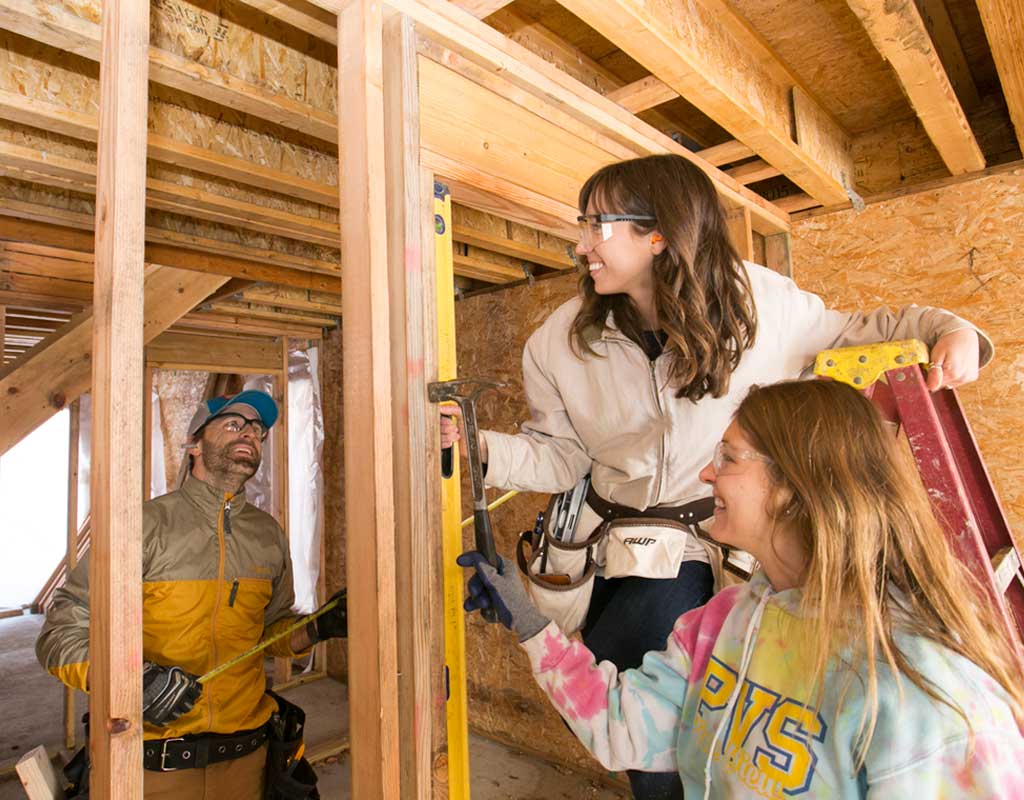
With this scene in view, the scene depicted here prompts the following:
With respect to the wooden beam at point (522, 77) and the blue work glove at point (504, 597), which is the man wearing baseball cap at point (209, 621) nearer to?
the blue work glove at point (504, 597)

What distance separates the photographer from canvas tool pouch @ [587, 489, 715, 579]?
1.35m

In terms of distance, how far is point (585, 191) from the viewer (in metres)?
1.42

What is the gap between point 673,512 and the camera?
1412 mm

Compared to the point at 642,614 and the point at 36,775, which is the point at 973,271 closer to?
the point at 642,614

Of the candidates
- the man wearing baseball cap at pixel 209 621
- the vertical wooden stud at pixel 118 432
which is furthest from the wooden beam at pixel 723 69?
the man wearing baseball cap at pixel 209 621

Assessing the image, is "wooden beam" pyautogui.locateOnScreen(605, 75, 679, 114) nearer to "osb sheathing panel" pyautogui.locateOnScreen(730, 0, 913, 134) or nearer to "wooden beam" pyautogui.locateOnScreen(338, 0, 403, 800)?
"osb sheathing panel" pyautogui.locateOnScreen(730, 0, 913, 134)

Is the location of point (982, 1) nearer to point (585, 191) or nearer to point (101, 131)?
point (585, 191)

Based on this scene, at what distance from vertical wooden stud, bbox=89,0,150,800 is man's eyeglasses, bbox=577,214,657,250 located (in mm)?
812

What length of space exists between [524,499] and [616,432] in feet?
7.99

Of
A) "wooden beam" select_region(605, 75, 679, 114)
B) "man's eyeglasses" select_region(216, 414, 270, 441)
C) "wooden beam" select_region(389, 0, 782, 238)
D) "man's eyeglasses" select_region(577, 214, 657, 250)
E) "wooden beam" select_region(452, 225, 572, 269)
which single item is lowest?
"man's eyeglasses" select_region(216, 414, 270, 441)

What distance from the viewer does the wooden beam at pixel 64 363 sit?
2.88 meters

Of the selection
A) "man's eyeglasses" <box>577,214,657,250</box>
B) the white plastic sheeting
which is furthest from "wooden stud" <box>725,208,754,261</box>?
the white plastic sheeting

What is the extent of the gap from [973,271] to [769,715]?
91.1 inches

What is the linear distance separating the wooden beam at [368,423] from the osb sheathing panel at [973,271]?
232 centimetres
